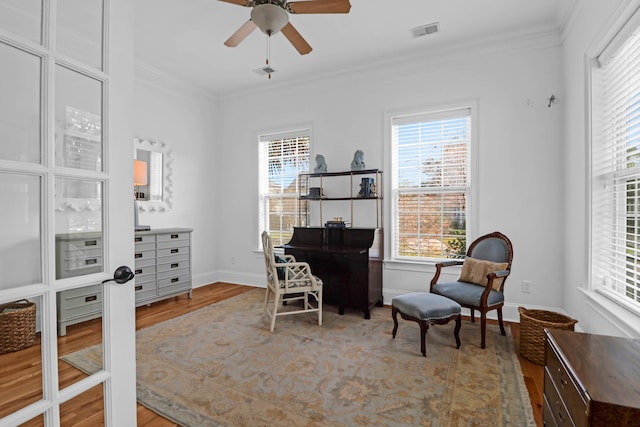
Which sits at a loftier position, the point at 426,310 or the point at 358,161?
the point at 358,161

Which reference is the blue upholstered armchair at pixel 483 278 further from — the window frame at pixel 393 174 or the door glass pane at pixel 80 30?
the door glass pane at pixel 80 30

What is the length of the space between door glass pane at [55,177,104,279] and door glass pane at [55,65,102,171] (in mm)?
73

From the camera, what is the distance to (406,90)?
4000mm

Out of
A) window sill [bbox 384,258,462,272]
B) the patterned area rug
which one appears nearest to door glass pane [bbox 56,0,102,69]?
the patterned area rug

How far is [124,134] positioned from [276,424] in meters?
1.64

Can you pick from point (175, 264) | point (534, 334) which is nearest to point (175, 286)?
point (175, 264)

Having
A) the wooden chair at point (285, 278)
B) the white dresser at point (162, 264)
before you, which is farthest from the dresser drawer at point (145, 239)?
the wooden chair at point (285, 278)

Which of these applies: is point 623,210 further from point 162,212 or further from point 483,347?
point 162,212

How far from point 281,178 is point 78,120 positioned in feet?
12.9

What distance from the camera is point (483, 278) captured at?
10.00ft

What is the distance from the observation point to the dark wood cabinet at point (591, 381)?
977mm

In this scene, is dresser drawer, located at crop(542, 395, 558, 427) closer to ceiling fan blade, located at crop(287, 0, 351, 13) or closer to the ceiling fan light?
ceiling fan blade, located at crop(287, 0, 351, 13)

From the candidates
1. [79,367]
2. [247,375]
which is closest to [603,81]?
[247,375]

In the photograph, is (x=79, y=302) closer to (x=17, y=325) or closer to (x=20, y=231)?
(x=17, y=325)
